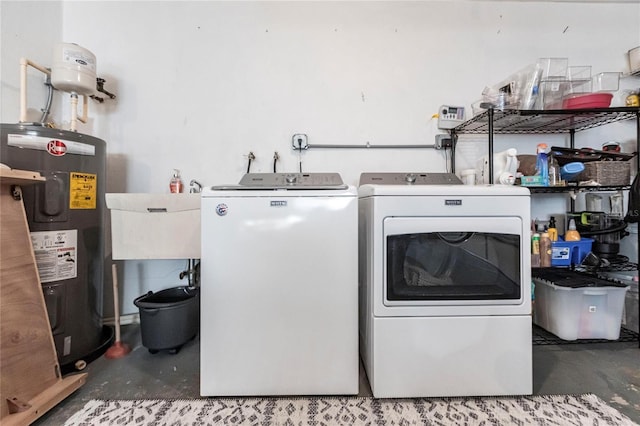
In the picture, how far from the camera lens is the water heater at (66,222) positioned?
125 centimetres

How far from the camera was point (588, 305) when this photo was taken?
1554 millimetres

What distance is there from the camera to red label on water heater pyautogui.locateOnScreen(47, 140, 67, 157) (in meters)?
1.28

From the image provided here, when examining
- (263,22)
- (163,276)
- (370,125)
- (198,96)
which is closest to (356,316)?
(370,125)

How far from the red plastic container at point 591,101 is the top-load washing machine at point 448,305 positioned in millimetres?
968

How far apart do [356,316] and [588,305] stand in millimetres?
1519

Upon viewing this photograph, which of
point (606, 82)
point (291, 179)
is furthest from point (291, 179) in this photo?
point (606, 82)

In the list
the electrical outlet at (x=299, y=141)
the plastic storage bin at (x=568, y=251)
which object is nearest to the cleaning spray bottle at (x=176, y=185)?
the electrical outlet at (x=299, y=141)

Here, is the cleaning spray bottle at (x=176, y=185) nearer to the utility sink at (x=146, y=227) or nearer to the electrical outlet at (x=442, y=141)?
the utility sink at (x=146, y=227)

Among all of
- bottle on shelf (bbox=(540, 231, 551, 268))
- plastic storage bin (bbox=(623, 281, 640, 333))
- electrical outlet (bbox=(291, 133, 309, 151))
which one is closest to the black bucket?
electrical outlet (bbox=(291, 133, 309, 151))

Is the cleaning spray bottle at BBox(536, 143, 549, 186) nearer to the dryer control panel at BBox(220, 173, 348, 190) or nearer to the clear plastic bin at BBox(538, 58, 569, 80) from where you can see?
the clear plastic bin at BBox(538, 58, 569, 80)

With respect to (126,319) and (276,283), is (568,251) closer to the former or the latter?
(276,283)

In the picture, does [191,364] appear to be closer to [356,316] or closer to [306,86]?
[356,316]

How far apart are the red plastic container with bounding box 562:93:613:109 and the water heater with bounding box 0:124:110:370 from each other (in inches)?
112

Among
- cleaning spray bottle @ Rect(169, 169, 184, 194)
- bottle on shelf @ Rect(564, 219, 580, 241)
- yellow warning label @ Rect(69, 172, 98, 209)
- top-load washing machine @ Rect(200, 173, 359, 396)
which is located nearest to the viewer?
top-load washing machine @ Rect(200, 173, 359, 396)
